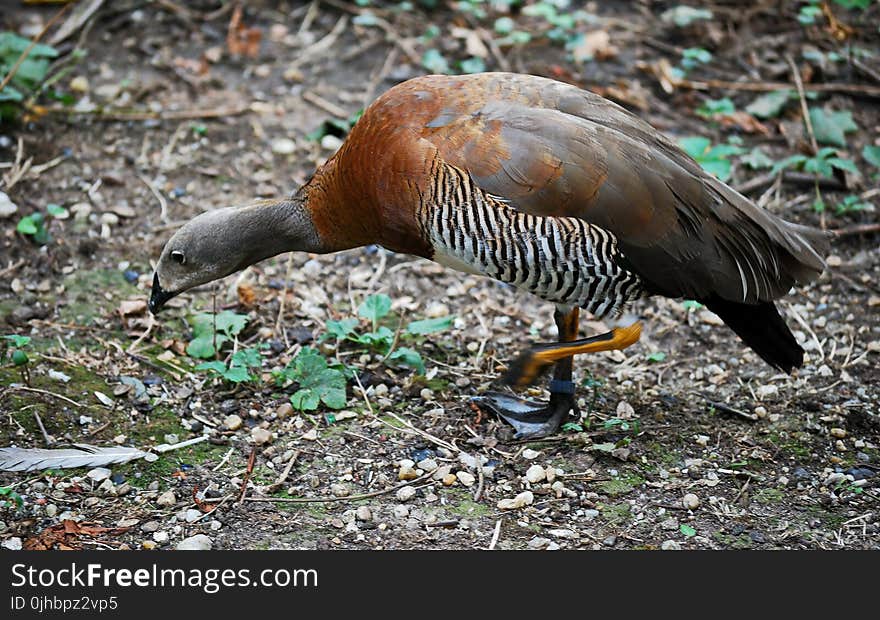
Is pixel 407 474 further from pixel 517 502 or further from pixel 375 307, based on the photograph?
pixel 375 307

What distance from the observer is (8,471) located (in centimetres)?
436

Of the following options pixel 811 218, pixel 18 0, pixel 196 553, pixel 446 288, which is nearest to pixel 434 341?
pixel 446 288

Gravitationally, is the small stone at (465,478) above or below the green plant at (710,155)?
below

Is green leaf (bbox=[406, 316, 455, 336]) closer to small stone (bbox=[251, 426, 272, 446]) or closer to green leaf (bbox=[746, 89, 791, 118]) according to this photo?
small stone (bbox=[251, 426, 272, 446])

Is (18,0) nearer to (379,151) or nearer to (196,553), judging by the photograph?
(379,151)

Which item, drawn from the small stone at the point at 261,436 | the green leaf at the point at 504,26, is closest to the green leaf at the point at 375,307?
the small stone at the point at 261,436

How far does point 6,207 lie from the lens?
5992 millimetres

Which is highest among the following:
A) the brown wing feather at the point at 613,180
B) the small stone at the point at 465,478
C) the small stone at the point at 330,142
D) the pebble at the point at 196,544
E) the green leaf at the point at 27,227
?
the brown wing feather at the point at 613,180

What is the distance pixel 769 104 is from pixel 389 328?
3528 mm

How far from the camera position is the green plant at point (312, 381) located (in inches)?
196

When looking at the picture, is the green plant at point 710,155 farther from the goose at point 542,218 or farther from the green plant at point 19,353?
the green plant at point 19,353

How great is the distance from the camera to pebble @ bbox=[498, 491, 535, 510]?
446cm

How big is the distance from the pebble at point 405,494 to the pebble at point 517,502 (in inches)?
15.1

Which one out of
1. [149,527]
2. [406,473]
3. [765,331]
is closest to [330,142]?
[406,473]
